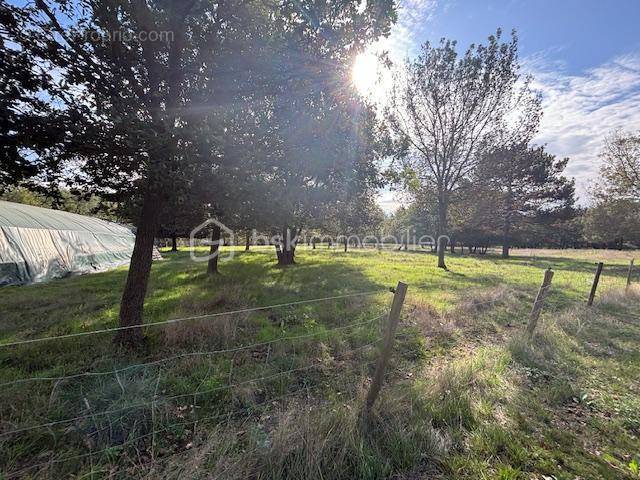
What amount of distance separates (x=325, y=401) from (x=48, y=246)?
17617 millimetres

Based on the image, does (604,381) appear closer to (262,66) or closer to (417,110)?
(262,66)

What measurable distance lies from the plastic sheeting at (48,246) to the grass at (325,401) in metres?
7.25

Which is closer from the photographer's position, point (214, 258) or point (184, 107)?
point (184, 107)

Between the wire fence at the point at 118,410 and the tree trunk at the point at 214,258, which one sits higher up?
the tree trunk at the point at 214,258

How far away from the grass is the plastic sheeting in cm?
725

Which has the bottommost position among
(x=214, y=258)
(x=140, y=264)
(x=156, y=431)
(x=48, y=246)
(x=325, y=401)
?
(x=325, y=401)

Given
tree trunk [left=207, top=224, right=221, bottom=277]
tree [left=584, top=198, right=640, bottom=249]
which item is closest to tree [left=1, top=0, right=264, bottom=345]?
tree trunk [left=207, top=224, right=221, bottom=277]

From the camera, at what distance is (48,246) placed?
13883 mm

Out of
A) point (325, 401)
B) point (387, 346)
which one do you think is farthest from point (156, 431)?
point (387, 346)

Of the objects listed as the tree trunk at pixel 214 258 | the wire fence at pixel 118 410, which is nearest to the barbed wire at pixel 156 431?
the wire fence at pixel 118 410

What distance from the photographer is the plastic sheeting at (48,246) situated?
11797 mm

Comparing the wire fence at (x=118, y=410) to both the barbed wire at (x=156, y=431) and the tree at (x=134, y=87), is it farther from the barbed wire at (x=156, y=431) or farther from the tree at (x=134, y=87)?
the tree at (x=134, y=87)

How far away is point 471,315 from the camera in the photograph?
715 centimetres

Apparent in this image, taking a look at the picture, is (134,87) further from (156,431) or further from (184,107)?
(156,431)
